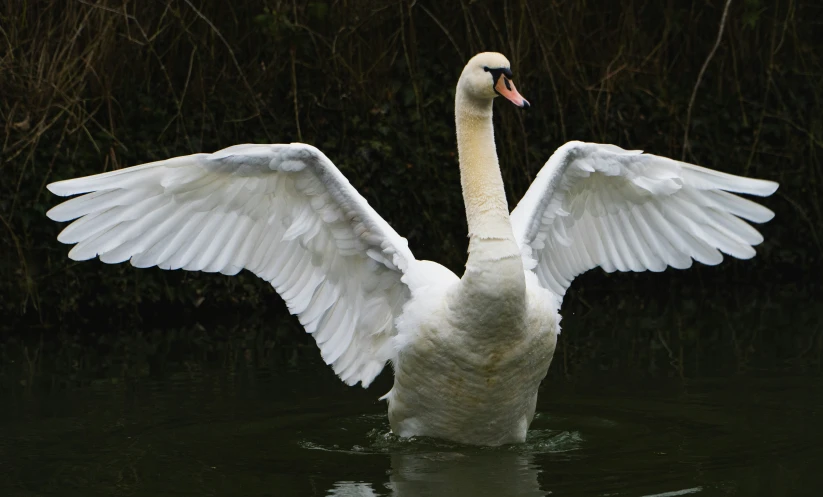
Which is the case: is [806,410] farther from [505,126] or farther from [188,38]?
[188,38]

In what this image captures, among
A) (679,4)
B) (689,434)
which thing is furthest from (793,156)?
(689,434)

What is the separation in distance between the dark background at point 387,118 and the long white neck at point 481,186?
2.89 metres

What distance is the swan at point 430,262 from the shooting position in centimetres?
565

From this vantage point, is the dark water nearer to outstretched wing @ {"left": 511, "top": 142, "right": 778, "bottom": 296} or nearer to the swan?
the swan

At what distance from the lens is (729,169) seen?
11.0m

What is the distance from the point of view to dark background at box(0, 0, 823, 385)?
30.4 ft

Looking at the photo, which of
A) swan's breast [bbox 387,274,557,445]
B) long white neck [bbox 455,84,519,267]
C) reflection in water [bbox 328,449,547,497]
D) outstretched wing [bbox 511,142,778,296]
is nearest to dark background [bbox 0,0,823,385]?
outstretched wing [bbox 511,142,778,296]

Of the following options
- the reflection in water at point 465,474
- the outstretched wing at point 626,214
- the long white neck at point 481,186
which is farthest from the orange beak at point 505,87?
the reflection in water at point 465,474

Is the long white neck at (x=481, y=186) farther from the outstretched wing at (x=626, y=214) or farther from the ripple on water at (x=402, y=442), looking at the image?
the ripple on water at (x=402, y=442)

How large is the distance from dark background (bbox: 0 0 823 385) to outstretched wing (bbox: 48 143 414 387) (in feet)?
7.05

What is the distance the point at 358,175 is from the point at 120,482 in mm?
5145

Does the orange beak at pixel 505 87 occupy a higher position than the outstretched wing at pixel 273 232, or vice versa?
the orange beak at pixel 505 87

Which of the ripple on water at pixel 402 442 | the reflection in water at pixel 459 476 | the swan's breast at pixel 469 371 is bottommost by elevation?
the reflection in water at pixel 459 476

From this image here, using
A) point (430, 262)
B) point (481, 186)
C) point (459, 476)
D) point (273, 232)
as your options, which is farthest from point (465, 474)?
point (273, 232)
